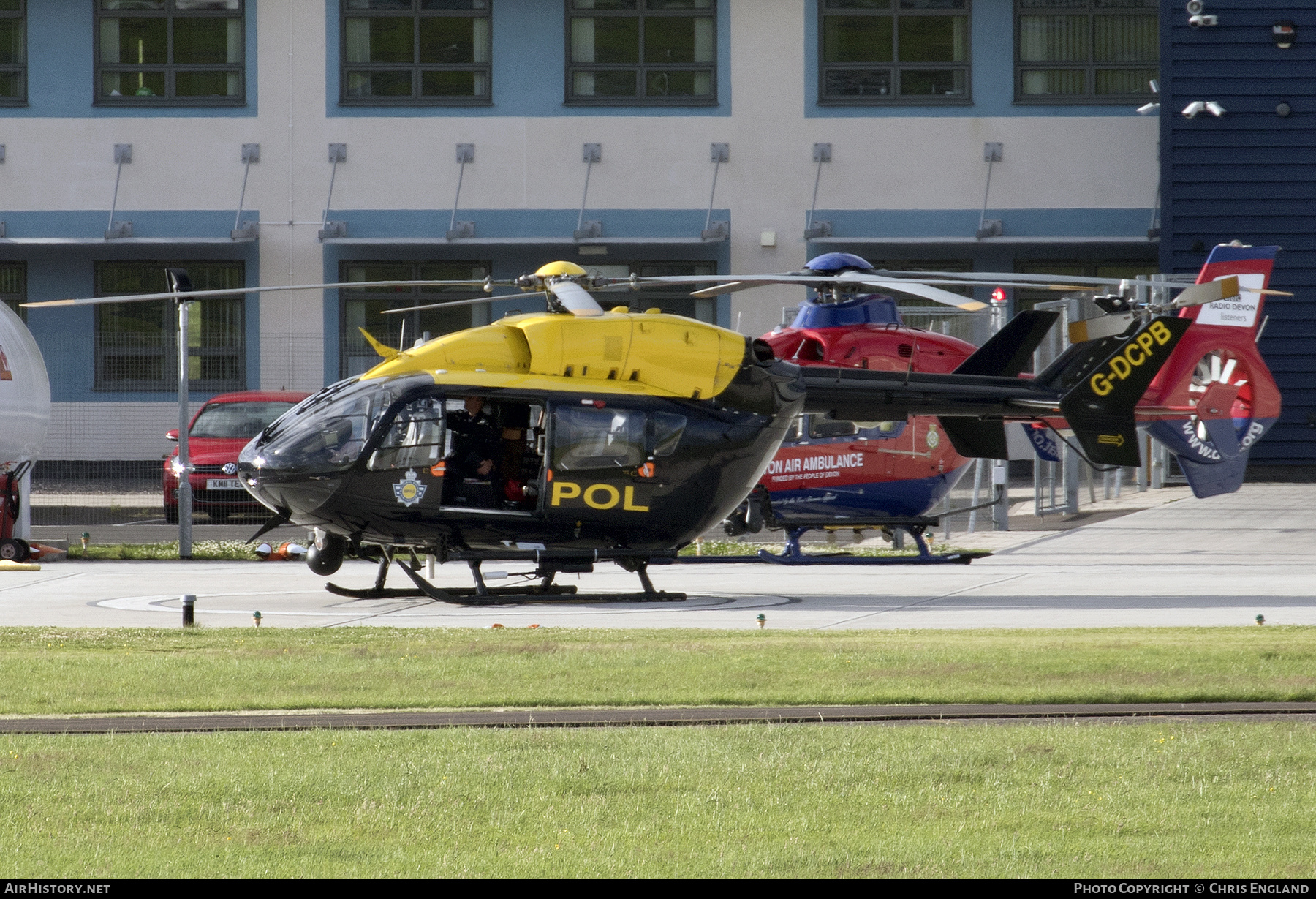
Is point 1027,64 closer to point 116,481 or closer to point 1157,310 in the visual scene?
point 1157,310

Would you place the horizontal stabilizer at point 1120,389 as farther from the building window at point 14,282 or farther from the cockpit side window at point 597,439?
the building window at point 14,282

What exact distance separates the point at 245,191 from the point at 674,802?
935 inches

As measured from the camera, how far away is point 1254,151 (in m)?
26.5

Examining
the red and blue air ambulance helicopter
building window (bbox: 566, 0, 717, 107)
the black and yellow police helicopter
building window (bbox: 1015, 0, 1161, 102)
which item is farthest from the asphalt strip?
building window (bbox: 1015, 0, 1161, 102)

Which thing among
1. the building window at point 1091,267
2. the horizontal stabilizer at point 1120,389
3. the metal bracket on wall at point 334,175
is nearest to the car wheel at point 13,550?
the horizontal stabilizer at point 1120,389

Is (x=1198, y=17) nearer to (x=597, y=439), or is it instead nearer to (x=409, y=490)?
(x=597, y=439)

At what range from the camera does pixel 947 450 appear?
660 inches

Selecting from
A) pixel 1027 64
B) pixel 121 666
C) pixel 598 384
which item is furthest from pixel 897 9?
pixel 121 666

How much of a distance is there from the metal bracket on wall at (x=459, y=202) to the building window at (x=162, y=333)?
3.89 meters

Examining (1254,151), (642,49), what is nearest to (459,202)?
(642,49)

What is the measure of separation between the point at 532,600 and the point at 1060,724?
20.8ft

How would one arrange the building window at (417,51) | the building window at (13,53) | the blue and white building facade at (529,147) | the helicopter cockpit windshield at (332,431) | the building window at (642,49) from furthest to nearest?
the building window at (642,49)
the building window at (417,51)
the building window at (13,53)
the blue and white building facade at (529,147)
the helicopter cockpit windshield at (332,431)

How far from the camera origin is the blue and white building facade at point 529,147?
2753 cm
